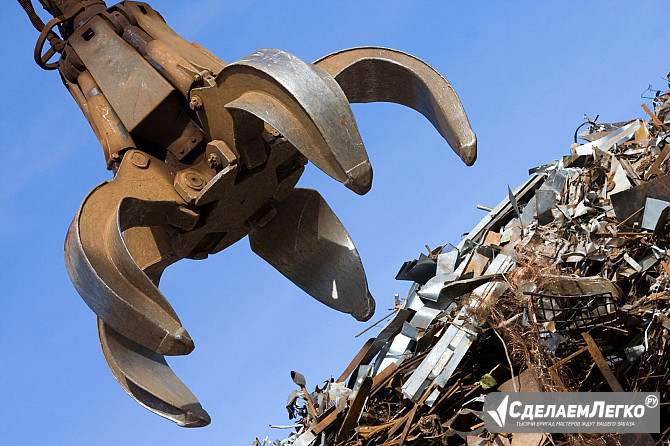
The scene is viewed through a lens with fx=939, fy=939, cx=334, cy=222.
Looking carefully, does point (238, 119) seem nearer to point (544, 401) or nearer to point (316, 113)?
point (316, 113)

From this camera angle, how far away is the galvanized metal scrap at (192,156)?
4285mm

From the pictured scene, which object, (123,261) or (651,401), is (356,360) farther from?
(651,401)

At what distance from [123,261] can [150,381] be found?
82 cm

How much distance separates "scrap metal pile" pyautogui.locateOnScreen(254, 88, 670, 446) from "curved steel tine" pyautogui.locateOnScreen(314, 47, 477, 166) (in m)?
0.81

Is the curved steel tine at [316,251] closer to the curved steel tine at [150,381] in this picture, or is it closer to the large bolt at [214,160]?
the large bolt at [214,160]

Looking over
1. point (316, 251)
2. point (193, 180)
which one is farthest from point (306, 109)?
point (316, 251)

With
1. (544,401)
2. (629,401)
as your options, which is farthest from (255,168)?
Answer: (629,401)

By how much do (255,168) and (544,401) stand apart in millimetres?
1885

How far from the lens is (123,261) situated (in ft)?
15.0

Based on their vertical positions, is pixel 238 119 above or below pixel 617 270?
above

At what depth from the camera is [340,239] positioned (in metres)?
5.75

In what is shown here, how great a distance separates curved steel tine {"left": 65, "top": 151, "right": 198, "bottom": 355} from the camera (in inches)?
175

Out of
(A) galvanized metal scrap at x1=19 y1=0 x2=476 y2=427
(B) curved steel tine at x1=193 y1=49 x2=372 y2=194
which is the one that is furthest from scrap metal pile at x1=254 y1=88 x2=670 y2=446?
(B) curved steel tine at x1=193 y1=49 x2=372 y2=194

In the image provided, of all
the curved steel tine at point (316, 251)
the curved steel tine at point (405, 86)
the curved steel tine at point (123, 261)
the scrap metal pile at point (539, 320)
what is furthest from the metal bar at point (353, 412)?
the curved steel tine at point (405, 86)
